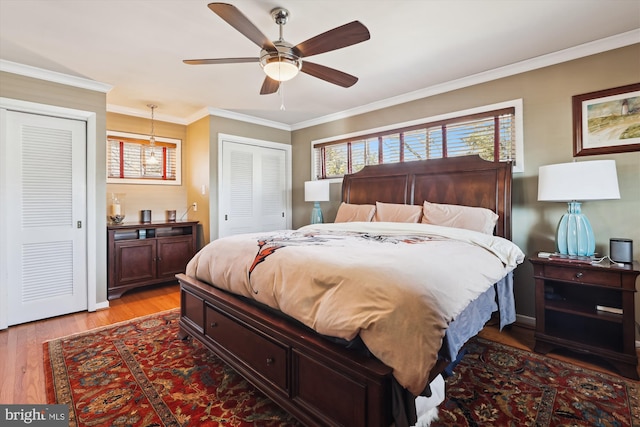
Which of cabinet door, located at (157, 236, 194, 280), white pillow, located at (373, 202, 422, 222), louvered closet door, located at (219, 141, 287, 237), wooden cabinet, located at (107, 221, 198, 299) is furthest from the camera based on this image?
louvered closet door, located at (219, 141, 287, 237)

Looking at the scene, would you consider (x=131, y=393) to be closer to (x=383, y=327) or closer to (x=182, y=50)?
(x=383, y=327)

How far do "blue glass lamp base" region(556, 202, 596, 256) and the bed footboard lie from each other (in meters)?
2.13

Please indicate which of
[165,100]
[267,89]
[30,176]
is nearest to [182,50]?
[267,89]

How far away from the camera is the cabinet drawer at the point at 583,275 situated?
2066 mm

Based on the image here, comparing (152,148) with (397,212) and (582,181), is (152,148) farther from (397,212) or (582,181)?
(582,181)

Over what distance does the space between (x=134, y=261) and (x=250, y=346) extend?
287cm

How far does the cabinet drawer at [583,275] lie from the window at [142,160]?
4.73 meters

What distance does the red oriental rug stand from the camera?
1606mm

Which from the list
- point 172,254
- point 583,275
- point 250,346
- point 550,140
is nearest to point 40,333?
point 172,254

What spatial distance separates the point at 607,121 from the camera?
2.51 m

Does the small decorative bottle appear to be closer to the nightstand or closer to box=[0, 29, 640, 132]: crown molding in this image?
box=[0, 29, 640, 132]: crown molding

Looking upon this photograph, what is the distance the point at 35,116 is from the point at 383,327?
12.7 ft

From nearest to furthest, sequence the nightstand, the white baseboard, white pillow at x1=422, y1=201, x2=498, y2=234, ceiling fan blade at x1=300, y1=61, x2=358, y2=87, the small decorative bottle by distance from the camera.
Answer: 1. the nightstand
2. ceiling fan blade at x1=300, y1=61, x2=358, y2=87
3. white pillow at x1=422, y1=201, x2=498, y2=234
4. the white baseboard
5. the small decorative bottle

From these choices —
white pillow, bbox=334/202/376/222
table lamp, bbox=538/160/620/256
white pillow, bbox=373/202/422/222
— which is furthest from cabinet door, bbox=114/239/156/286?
table lamp, bbox=538/160/620/256
